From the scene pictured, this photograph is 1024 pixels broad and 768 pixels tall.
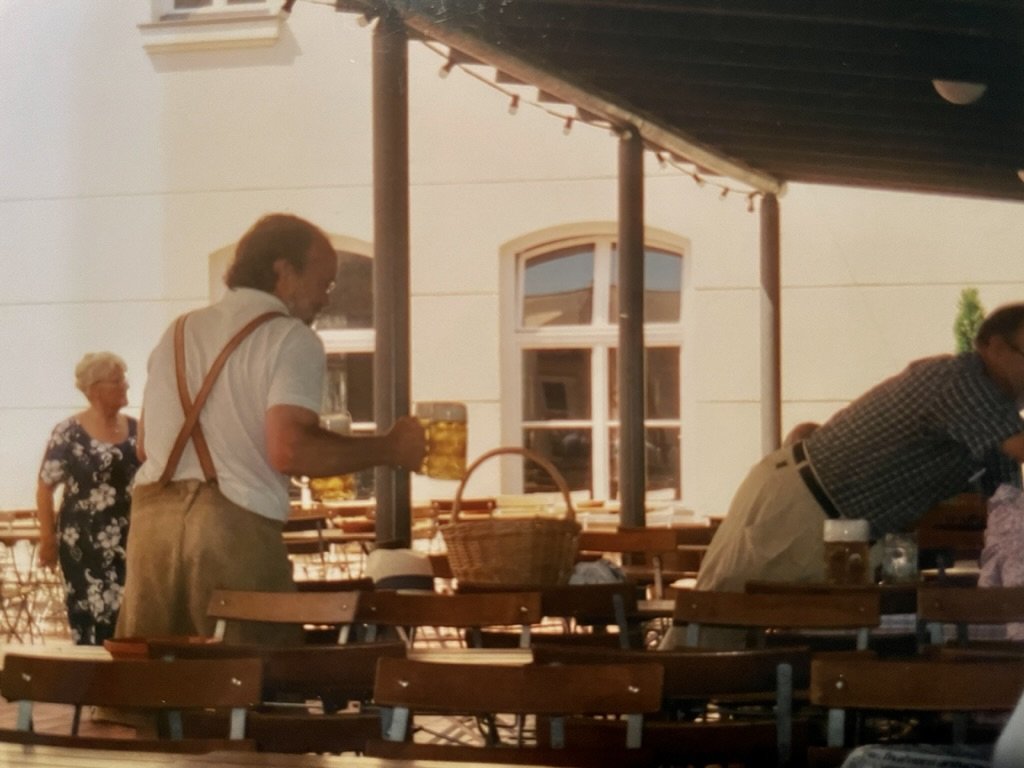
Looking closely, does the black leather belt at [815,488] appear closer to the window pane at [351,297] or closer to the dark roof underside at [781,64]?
the dark roof underside at [781,64]

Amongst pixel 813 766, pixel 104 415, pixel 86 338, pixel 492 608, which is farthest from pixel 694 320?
pixel 813 766

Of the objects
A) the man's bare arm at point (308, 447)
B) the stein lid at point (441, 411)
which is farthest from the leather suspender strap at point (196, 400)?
the stein lid at point (441, 411)

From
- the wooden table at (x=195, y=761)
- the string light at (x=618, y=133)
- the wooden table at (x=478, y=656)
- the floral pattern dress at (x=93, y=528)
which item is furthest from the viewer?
the string light at (x=618, y=133)

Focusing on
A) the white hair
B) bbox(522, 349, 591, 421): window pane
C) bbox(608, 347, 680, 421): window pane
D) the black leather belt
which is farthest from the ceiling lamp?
bbox(522, 349, 591, 421): window pane

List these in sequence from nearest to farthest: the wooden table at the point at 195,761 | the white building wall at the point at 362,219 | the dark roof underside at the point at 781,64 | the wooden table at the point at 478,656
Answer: the wooden table at the point at 195,761, the wooden table at the point at 478,656, the dark roof underside at the point at 781,64, the white building wall at the point at 362,219

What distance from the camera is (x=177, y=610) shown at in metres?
3.94

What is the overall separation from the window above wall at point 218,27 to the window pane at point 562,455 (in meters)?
3.11

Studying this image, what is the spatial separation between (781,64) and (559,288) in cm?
528

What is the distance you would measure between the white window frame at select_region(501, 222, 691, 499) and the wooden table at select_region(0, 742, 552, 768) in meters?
10.1

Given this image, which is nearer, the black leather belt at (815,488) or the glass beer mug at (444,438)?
the glass beer mug at (444,438)

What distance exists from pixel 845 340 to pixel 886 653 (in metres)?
7.45

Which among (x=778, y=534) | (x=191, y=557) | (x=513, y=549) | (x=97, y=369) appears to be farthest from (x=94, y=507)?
(x=191, y=557)

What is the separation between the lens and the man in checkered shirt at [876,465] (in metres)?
4.58

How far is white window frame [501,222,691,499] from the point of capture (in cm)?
1250
